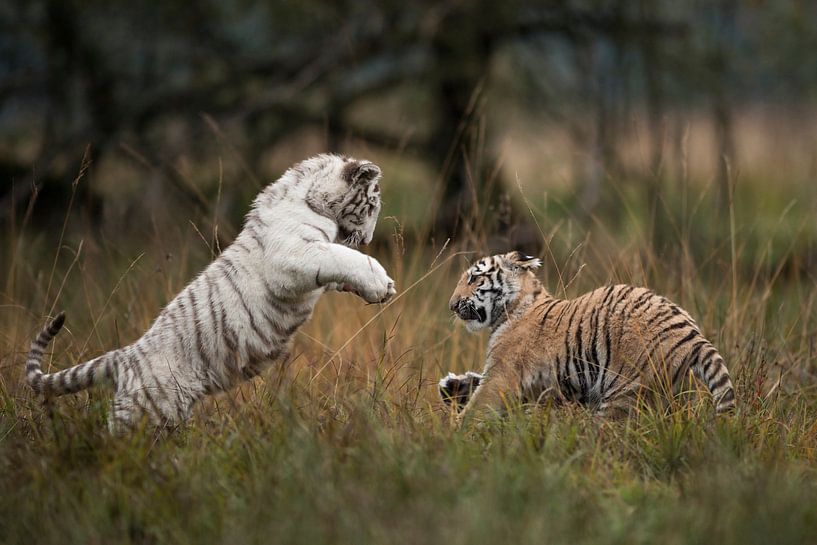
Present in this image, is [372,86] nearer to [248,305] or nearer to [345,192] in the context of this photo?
[345,192]

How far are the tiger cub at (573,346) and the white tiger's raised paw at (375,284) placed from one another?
617 millimetres

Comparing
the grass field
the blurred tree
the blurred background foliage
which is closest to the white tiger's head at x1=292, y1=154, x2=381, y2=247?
the grass field

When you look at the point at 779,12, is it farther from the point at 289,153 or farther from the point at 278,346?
the point at 278,346

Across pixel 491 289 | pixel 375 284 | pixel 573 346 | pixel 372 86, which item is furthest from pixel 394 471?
pixel 372 86

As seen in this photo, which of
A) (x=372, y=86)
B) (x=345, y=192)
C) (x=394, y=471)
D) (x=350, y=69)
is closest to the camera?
(x=394, y=471)

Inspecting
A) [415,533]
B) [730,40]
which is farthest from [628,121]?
[415,533]

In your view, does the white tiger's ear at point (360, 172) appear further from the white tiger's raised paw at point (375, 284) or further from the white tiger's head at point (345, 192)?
the white tiger's raised paw at point (375, 284)

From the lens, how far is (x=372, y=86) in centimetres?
1023

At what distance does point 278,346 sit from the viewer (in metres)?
4.47

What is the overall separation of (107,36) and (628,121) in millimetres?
5414

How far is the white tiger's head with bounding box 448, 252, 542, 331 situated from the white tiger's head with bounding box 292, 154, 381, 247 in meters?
0.56

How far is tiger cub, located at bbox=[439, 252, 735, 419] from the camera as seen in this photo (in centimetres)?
419

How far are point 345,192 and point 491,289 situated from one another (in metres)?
0.85

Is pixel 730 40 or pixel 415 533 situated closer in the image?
pixel 415 533
